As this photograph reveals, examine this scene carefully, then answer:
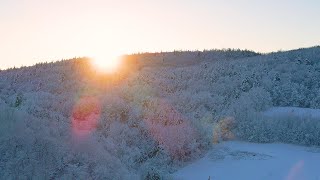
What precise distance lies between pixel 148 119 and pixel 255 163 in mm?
3307

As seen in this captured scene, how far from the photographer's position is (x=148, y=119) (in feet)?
43.5

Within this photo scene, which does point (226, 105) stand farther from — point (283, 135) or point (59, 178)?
point (59, 178)

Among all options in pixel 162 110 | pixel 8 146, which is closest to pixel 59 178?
pixel 8 146

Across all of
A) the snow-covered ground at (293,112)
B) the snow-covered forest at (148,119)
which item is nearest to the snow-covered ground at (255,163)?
the snow-covered forest at (148,119)

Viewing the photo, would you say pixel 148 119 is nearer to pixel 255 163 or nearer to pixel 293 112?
pixel 255 163

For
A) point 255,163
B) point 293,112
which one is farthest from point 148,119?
point 293,112

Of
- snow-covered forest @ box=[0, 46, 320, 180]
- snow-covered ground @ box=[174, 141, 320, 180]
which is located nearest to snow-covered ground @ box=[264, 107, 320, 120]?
snow-covered forest @ box=[0, 46, 320, 180]

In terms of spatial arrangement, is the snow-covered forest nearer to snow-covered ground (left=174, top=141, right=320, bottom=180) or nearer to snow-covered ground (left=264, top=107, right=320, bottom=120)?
snow-covered ground (left=264, top=107, right=320, bottom=120)

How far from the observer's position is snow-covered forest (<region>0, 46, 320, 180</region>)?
891 cm

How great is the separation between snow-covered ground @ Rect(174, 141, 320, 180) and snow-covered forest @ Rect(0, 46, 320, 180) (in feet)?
1.27

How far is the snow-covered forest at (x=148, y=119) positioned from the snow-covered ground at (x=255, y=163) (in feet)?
1.27

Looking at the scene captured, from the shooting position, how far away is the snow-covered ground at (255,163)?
1099 centimetres

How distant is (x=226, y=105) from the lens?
1762 centimetres

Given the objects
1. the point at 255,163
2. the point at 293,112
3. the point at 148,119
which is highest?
the point at 148,119
